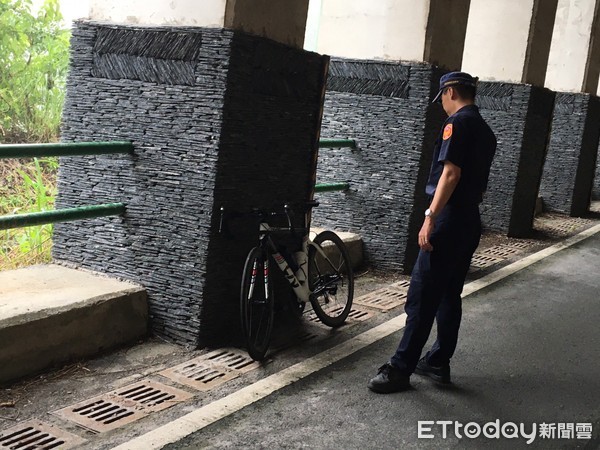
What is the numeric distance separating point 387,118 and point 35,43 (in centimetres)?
334

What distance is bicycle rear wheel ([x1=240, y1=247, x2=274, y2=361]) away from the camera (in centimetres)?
478

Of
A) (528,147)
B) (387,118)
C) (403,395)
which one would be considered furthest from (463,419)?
(528,147)

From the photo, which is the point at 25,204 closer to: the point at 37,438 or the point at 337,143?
the point at 337,143

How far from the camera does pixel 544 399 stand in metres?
4.57

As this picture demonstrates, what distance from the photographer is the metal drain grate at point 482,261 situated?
816cm

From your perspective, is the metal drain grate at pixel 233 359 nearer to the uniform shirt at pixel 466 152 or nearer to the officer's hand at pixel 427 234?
the officer's hand at pixel 427 234

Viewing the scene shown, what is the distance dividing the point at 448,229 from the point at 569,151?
8661 millimetres

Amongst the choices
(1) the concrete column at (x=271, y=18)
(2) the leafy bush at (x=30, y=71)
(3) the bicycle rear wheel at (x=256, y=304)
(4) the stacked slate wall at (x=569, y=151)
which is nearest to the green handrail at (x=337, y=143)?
(1) the concrete column at (x=271, y=18)

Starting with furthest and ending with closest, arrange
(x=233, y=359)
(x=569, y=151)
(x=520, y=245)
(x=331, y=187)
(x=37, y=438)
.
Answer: (x=569, y=151), (x=520, y=245), (x=331, y=187), (x=233, y=359), (x=37, y=438)

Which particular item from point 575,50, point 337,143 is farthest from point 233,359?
point 575,50

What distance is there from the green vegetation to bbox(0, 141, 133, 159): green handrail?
1542 millimetres

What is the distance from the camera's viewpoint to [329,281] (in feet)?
18.6

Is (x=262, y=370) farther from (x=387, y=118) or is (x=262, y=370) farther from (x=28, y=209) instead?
(x=387, y=118)

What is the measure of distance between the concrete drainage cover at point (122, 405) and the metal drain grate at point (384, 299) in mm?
2454
